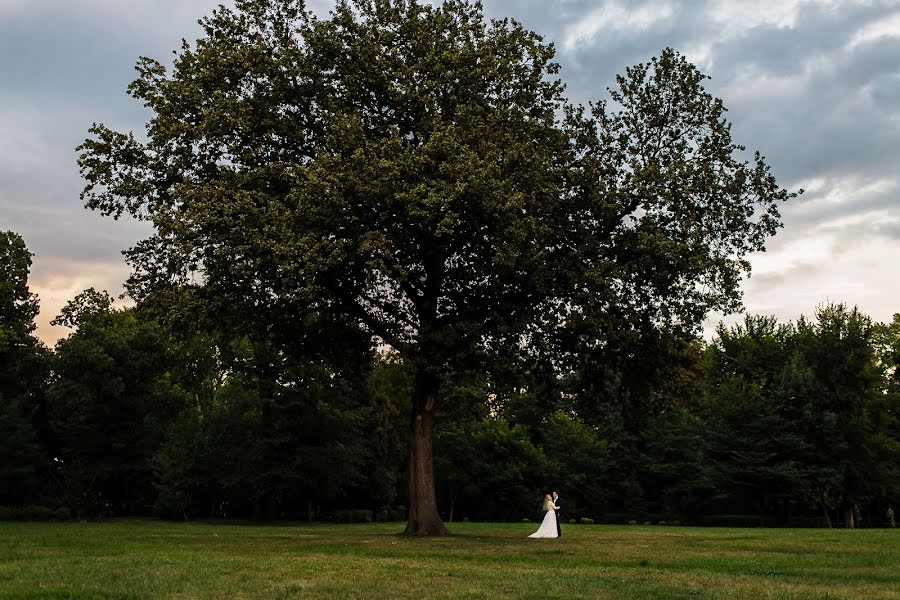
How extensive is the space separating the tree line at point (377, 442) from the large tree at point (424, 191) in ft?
58.8

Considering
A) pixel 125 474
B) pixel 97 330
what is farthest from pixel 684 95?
pixel 125 474

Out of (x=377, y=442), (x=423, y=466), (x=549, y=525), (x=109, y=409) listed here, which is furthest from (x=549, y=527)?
(x=109, y=409)

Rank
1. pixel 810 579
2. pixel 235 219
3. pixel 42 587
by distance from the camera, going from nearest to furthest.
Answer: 1. pixel 42 587
2. pixel 810 579
3. pixel 235 219

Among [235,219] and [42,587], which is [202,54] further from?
[42,587]

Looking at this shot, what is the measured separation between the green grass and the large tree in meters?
7.86

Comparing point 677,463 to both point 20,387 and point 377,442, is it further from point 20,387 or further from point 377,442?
point 20,387

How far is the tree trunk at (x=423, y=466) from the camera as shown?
32000 millimetres

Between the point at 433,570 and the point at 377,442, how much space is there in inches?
1962

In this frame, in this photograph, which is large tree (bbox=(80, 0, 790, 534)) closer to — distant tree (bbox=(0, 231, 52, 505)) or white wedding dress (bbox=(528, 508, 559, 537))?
white wedding dress (bbox=(528, 508, 559, 537))

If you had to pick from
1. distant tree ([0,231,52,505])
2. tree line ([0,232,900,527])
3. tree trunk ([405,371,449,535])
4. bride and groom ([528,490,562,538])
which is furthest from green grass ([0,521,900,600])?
distant tree ([0,231,52,505])

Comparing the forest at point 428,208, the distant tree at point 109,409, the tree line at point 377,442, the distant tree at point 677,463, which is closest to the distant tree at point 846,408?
the tree line at point 377,442

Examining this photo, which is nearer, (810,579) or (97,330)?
(810,579)

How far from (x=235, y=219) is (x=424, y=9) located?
10.4m

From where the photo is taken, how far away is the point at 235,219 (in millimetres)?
27562
